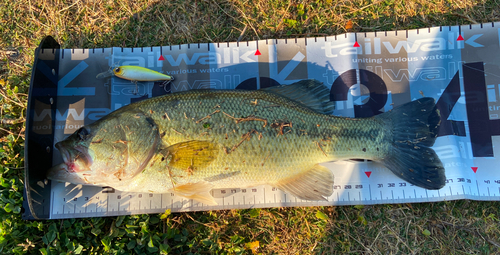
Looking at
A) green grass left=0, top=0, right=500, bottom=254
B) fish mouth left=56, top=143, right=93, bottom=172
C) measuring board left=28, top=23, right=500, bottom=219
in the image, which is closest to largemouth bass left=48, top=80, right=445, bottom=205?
fish mouth left=56, top=143, right=93, bottom=172

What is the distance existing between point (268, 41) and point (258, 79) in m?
0.47

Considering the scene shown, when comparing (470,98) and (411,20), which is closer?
(470,98)

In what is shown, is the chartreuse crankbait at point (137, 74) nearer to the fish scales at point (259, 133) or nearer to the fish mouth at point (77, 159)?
the fish scales at point (259, 133)

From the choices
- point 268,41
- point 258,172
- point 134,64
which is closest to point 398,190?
point 258,172

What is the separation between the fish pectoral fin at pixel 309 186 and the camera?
2.42 meters

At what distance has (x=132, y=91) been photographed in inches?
115

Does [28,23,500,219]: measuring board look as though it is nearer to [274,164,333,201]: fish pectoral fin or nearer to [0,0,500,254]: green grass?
[0,0,500,254]: green grass

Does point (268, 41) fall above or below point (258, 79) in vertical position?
above

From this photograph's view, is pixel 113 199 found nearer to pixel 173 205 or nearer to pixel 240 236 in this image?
pixel 173 205

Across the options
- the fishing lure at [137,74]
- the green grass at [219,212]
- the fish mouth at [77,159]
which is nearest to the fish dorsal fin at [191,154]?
the fish mouth at [77,159]

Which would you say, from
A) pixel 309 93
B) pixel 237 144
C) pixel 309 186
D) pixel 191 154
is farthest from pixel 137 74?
pixel 309 186

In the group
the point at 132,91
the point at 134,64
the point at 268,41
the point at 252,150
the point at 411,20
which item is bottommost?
the point at 252,150

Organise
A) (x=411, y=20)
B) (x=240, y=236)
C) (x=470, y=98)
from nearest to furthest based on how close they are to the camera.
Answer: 1. (x=240, y=236)
2. (x=470, y=98)
3. (x=411, y=20)

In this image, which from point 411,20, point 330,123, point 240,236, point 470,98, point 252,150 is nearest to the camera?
point 252,150
